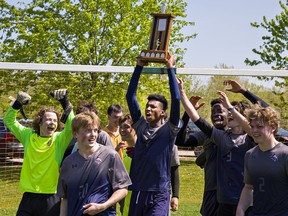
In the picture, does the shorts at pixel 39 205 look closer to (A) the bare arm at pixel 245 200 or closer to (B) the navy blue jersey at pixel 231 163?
(B) the navy blue jersey at pixel 231 163

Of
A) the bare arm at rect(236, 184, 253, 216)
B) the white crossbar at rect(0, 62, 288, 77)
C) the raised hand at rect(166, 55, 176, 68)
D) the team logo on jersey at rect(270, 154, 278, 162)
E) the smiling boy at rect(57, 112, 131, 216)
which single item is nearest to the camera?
the smiling boy at rect(57, 112, 131, 216)

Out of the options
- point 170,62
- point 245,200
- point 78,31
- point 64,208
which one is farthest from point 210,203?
point 78,31

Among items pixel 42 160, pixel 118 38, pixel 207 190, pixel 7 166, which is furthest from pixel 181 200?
pixel 118 38

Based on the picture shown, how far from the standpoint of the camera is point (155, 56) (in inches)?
283

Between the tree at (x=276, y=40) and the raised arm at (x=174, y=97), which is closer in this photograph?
the raised arm at (x=174, y=97)

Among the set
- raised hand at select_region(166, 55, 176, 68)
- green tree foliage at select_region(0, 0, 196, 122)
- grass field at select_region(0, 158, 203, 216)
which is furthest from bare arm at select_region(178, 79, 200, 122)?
green tree foliage at select_region(0, 0, 196, 122)

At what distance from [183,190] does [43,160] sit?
8704mm

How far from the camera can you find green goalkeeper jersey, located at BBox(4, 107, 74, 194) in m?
7.36

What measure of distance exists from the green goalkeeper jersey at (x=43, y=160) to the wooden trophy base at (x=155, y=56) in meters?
1.04

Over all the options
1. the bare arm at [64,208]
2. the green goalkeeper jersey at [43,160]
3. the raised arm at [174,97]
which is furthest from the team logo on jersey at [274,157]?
the green goalkeeper jersey at [43,160]

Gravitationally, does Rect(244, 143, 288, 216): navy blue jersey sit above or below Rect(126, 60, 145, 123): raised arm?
below

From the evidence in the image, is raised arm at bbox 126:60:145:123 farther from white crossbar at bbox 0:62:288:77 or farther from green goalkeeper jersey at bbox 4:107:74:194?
white crossbar at bbox 0:62:288:77

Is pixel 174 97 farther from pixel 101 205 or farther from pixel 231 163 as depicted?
pixel 101 205

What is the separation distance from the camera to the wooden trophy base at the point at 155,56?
7133 millimetres
